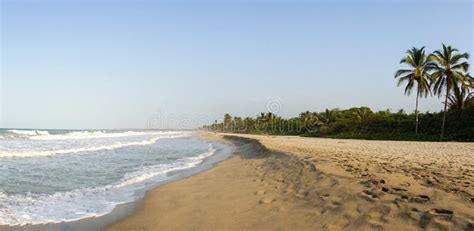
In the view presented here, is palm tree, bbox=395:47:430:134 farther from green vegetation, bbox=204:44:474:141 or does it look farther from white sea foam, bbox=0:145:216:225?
white sea foam, bbox=0:145:216:225

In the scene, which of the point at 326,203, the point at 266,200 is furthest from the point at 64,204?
the point at 326,203

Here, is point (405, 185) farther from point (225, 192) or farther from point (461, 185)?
point (225, 192)

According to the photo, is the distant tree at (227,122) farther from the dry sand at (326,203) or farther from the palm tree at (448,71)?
the dry sand at (326,203)

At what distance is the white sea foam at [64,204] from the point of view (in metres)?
6.11

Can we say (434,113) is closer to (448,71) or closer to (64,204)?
(448,71)

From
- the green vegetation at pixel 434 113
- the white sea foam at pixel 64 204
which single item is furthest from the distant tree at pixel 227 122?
the white sea foam at pixel 64 204

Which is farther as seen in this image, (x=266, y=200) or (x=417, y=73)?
(x=417, y=73)

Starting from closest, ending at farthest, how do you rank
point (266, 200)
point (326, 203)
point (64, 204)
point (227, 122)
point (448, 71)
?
1. point (326, 203)
2. point (266, 200)
3. point (64, 204)
4. point (448, 71)
5. point (227, 122)

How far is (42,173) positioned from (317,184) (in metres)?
9.88

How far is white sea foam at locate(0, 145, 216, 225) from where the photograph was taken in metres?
6.11

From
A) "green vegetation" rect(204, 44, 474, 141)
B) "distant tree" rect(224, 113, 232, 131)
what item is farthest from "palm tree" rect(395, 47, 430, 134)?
"distant tree" rect(224, 113, 232, 131)

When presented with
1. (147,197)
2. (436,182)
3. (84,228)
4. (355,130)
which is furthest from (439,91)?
(84,228)

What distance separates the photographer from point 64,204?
7172 millimetres

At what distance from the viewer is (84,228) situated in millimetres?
5570
